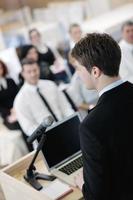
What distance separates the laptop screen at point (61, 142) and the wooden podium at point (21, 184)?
5.3 inches

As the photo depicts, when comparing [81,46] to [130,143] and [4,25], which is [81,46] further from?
[4,25]

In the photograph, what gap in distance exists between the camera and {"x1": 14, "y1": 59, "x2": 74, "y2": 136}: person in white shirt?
3.22 m

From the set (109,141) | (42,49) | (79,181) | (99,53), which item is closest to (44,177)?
(79,181)

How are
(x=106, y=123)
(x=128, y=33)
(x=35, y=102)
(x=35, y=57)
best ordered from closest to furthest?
(x=106, y=123) < (x=35, y=102) < (x=128, y=33) < (x=35, y=57)

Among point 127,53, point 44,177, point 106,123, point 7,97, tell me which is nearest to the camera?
point 106,123

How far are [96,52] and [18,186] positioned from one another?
89cm

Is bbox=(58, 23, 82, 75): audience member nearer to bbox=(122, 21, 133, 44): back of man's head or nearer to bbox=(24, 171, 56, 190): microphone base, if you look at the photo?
bbox=(122, 21, 133, 44): back of man's head

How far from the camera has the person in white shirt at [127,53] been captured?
3.65m

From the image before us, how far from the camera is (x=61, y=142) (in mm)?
2127

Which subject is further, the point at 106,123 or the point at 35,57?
the point at 35,57

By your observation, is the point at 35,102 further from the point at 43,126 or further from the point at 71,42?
the point at 71,42

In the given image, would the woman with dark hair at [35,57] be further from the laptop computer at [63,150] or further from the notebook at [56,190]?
the notebook at [56,190]

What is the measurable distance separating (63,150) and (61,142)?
0.05 m

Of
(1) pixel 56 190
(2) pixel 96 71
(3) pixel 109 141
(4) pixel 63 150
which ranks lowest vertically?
(1) pixel 56 190
